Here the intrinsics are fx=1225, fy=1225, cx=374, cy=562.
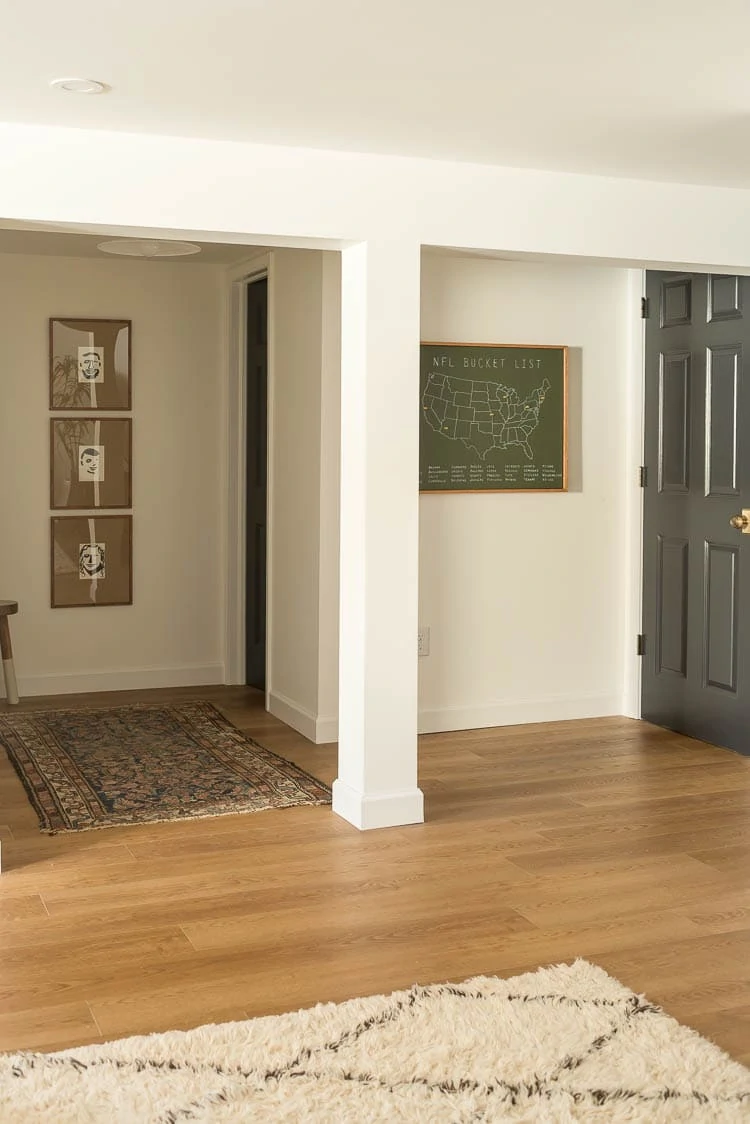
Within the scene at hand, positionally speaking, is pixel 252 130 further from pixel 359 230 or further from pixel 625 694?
pixel 625 694

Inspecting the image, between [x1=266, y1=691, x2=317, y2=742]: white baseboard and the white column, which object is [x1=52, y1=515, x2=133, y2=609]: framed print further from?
the white column

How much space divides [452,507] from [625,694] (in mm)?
1316

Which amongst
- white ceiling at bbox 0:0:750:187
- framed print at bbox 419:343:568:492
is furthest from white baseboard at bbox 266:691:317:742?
white ceiling at bbox 0:0:750:187

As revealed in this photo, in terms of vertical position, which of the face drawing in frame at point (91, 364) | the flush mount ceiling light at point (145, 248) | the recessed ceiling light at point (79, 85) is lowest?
the face drawing in frame at point (91, 364)

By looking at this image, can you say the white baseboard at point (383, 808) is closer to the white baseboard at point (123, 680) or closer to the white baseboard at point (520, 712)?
the white baseboard at point (520, 712)

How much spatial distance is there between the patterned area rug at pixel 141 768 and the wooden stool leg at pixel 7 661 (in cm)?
25

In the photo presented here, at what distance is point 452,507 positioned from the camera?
18.5 ft

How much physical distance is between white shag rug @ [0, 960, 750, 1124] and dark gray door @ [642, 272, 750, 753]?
2.77 metres

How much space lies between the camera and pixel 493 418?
5648mm

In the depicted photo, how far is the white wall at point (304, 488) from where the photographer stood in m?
5.37

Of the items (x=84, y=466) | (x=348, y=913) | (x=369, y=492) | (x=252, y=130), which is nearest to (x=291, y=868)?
Result: (x=348, y=913)

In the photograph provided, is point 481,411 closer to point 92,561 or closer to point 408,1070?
point 92,561

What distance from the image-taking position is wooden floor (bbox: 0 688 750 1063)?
293 cm

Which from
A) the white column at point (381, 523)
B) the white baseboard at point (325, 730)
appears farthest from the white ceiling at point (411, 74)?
the white baseboard at point (325, 730)
